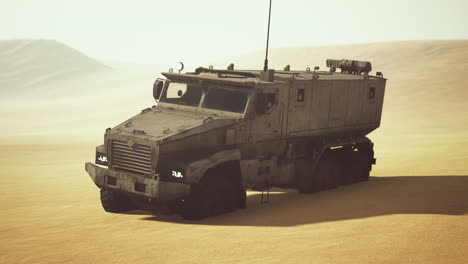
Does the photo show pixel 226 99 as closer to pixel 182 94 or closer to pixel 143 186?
pixel 182 94

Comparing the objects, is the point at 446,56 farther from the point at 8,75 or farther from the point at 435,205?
the point at 8,75

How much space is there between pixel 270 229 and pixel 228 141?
7.05ft

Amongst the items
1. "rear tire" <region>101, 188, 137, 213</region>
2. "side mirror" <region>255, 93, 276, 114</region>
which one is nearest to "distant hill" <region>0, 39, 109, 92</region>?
"rear tire" <region>101, 188, 137, 213</region>

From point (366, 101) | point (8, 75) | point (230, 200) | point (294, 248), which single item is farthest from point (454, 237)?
point (8, 75)

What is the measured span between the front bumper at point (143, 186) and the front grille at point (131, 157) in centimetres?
16

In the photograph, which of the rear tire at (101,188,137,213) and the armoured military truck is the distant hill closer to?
the armoured military truck

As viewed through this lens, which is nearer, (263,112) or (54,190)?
(263,112)

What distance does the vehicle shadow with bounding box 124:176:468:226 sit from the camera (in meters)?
11.6

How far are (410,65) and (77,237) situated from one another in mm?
60471

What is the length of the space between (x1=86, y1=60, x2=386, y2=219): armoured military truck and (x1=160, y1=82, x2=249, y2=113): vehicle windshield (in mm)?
21

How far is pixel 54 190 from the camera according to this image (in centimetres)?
1639

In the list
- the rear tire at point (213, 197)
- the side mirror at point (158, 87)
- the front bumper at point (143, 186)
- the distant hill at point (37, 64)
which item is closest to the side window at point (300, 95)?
the rear tire at point (213, 197)

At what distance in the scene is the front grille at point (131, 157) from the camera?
448 inches

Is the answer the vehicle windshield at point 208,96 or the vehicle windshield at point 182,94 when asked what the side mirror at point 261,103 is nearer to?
the vehicle windshield at point 208,96
